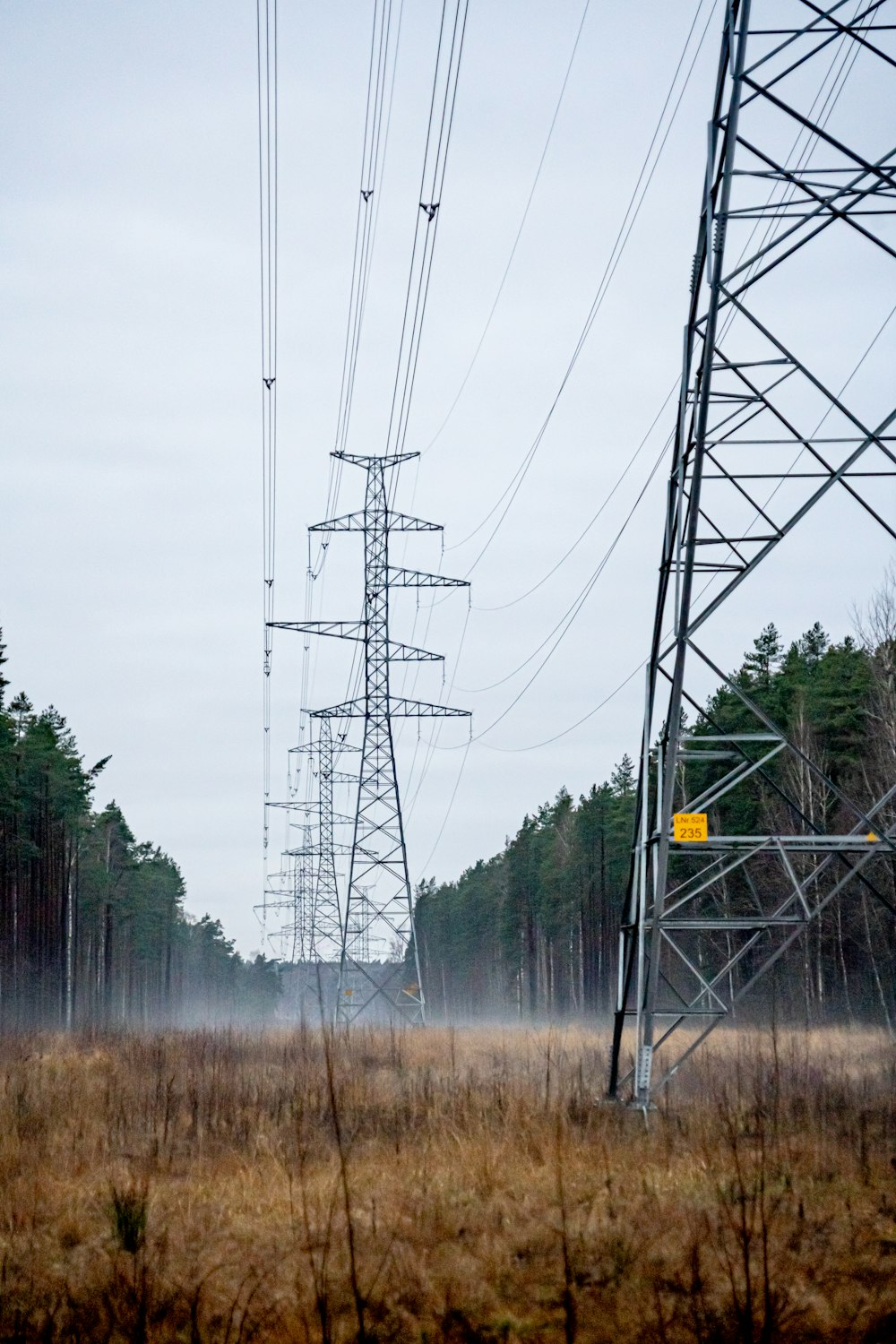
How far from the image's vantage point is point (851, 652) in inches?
1852

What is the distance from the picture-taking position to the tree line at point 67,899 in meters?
54.8

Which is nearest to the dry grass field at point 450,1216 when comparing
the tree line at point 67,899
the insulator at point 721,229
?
the insulator at point 721,229

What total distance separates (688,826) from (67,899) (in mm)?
55526

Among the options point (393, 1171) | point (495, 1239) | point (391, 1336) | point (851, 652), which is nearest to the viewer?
point (391, 1336)

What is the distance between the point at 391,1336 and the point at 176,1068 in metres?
13.2

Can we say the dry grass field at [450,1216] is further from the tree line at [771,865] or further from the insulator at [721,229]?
the insulator at [721,229]

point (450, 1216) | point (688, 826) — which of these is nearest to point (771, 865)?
point (688, 826)

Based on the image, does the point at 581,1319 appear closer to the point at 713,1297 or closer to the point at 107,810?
the point at 713,1297

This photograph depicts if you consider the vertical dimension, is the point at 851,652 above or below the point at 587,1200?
above

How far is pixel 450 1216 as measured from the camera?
8.28 meters

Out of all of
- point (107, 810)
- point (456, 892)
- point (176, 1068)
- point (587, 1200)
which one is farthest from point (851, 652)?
point (456, 892)

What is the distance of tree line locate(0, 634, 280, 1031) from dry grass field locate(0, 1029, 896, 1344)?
2052cm

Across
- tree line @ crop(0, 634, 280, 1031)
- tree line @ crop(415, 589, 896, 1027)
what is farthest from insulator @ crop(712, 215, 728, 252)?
tree line @ crop(0, 634, 280, 1031)

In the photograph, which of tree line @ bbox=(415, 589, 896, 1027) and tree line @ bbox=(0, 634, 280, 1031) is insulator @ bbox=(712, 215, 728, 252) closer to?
tree line @ bbox=(415, 589, 896, 1027)
